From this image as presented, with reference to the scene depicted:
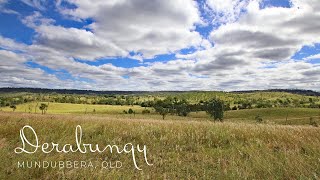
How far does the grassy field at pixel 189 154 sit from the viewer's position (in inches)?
248

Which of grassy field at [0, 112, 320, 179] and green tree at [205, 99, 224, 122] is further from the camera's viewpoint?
green tree at [205, 99, 224, 122]

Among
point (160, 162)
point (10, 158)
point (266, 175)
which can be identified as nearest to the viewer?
point (266, 175)

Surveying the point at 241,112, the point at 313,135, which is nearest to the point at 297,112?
the point at 241,112

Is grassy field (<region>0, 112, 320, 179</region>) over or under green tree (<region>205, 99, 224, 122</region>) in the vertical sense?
over

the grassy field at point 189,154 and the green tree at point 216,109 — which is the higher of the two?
the grassy field at point 189,154

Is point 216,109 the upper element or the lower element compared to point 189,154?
lower

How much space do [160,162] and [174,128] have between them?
534 centimetres

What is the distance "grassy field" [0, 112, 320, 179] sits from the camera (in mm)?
6297

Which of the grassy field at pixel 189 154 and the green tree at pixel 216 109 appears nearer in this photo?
the grassy field at pixel 189 154

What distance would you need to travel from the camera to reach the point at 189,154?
9.09 metres

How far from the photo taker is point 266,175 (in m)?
6.40

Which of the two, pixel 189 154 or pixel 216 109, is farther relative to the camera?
pixel 216 109

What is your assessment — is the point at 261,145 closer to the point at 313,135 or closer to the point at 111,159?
the point at 313,135

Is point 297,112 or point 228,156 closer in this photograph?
point 228,156
